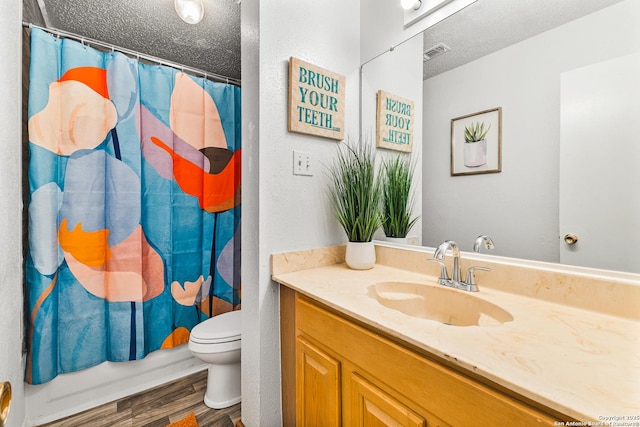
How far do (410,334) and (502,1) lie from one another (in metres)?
1.21

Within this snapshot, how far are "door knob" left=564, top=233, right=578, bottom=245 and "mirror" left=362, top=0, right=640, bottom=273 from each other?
0.03ft

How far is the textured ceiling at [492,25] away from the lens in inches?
33.2

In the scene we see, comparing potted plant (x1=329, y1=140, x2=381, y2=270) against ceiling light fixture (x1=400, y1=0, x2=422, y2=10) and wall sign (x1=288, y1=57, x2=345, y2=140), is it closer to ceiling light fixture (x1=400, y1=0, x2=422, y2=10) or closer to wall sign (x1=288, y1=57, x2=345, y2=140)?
wall sign (x1=288, y1=57, x2=345, y2=140)

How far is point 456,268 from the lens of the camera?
980mm

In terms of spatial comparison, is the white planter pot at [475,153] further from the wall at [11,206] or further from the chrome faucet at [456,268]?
the wall at [11,206]

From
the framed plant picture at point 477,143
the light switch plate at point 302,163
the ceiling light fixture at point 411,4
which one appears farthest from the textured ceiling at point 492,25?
the light switch plate at point 302,163

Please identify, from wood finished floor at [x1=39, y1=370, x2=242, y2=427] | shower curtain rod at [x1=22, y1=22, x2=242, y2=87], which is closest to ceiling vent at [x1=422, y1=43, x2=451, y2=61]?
shower curtain rod at [x1=22, y1=22, x2=242, y2=87]

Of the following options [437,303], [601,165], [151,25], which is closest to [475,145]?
[601,165]

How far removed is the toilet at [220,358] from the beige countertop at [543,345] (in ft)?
2.43

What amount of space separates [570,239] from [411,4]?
115cm

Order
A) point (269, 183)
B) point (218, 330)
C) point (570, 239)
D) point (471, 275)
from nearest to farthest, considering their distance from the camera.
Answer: point (570, 239) → point (471, 275) → point (269, 183) → point (218, 330)

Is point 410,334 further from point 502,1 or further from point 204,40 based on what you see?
point 204,40

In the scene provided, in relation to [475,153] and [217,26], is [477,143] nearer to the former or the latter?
[475,153]

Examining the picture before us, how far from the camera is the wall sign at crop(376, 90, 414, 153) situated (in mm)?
1305
